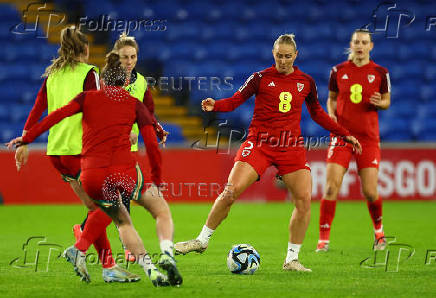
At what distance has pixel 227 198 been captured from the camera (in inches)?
258

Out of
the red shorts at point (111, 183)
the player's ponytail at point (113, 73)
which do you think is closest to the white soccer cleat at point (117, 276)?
the red shorts at point (111, 183)

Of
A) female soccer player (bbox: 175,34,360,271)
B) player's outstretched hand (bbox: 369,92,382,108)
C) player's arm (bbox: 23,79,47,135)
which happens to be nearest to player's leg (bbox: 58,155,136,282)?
player's arm (bbox: 23,79,47,135)

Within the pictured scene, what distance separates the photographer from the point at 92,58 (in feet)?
56.7

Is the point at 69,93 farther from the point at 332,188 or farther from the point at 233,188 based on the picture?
the point at 332,188

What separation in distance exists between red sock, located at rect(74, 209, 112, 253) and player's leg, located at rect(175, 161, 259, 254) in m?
1.01

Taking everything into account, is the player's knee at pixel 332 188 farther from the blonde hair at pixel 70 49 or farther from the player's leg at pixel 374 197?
the blonde hair at pixel 70 49

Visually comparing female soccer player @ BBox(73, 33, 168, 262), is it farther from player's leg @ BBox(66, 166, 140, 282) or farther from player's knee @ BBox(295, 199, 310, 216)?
player's knee @ BBox(295, 199, 310, 216)

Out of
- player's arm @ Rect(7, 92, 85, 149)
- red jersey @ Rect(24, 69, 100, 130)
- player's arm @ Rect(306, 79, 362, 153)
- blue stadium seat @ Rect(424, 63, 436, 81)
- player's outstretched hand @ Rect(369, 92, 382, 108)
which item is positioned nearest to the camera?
player's arm @ Rect(7, 92, 85, 149)

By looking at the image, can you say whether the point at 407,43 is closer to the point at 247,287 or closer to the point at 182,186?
the point at 182,186

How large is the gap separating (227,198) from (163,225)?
125 centimetres

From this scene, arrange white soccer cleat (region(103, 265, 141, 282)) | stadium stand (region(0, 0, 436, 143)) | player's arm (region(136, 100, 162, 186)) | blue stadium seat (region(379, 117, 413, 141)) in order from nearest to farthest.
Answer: player's arm (region(136, 100, 162, 186)) → white soccer cleat (region(103, 265, 141, 282)) → blue stadium seat (region(379, 117, 413, 141)) → stadium stand (region(0, 0, 436, 143))

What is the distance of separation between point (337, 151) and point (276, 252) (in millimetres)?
1304

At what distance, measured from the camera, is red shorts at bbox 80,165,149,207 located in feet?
17.5

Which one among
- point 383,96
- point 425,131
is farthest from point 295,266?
point 425,131
